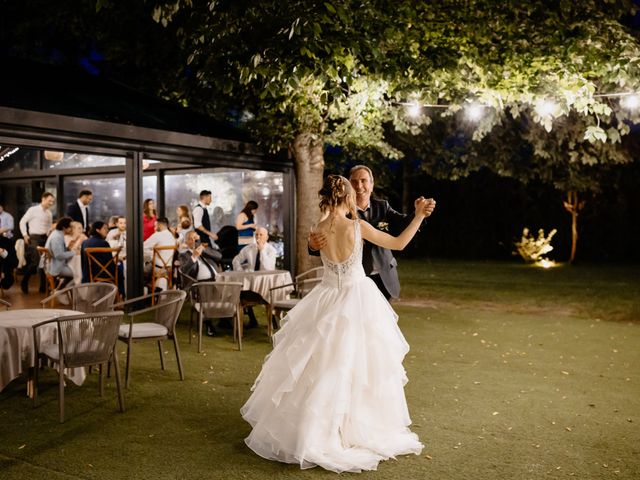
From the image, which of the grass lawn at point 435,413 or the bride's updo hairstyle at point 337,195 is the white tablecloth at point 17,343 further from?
the bride's updo hairstyle at point 337,195

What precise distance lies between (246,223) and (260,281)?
277 cm

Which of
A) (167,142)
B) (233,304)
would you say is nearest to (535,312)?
(233,304)

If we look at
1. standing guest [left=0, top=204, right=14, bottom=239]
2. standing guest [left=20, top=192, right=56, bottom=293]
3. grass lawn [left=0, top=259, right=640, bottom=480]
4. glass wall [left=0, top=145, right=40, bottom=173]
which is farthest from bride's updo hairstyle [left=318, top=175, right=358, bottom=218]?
glass wall [left=0, top=145, right=40, bottom=173]

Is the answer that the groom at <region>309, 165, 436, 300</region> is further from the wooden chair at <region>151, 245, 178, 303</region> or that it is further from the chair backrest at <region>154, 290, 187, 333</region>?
the wooden chair at <region>151, 245, 178, 303</region>

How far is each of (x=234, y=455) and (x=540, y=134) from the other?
12370 millimetres

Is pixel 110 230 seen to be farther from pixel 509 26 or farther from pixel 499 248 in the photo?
pixel 499 248

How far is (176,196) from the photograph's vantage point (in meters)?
16.2

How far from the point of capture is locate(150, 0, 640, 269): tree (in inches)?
313

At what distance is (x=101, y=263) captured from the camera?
1095 cm

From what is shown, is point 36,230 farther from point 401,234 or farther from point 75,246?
point 401,234

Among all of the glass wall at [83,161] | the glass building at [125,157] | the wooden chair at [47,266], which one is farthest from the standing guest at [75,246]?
the glass wall at [83,161]

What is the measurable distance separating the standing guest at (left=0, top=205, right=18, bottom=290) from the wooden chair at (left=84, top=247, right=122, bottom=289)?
86.7 inches

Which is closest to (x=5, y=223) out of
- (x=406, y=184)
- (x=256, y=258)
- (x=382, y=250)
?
(x=256, y=258)

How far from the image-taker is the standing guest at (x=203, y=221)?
1305 centimetres
